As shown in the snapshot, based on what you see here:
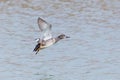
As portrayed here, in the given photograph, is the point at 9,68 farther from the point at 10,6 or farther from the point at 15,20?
the point at 10,6

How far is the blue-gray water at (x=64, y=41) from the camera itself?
1284 cm

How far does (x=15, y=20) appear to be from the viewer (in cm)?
1778

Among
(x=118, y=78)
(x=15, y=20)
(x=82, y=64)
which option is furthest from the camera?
(x=15, y=20)

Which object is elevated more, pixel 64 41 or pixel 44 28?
pixel 44 28

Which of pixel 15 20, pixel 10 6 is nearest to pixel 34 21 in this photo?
pixel 15 20

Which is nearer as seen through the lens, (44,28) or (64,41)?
(44,28)

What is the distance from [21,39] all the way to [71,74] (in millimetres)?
3274

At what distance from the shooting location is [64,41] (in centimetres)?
1579

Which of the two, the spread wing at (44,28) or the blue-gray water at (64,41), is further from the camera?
the blue-gray water at (64,41)

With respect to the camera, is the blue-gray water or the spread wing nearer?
the spread wing

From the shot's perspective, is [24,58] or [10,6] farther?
[10,6]

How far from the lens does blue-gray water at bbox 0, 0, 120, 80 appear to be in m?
12.8

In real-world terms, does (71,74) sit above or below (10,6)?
below

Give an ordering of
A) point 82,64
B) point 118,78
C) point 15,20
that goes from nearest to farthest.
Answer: point 118,78, point 82,64, point 15,20
